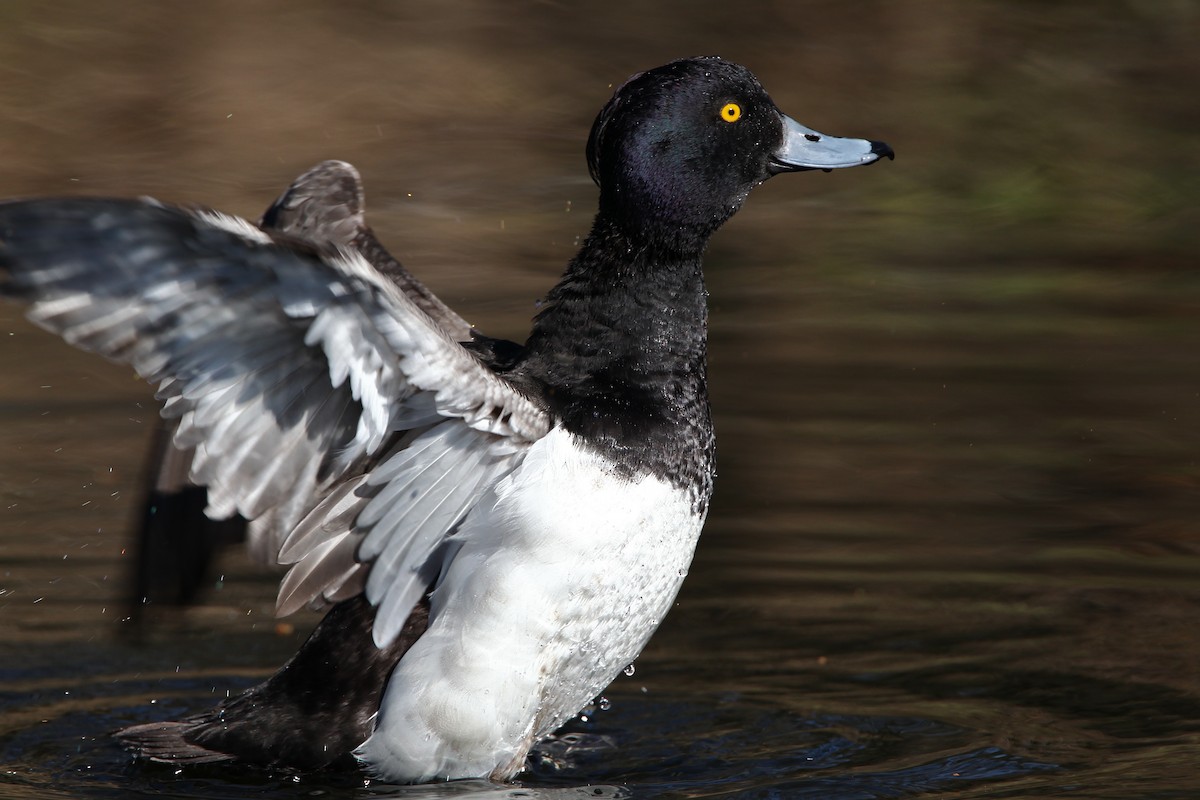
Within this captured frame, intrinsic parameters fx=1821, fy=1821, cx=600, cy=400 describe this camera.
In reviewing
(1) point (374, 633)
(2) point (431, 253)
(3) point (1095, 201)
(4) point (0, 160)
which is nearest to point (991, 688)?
(1) point (374, 633)

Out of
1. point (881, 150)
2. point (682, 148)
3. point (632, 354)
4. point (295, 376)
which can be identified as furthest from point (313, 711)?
point (881, 150)

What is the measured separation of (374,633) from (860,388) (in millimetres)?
3841

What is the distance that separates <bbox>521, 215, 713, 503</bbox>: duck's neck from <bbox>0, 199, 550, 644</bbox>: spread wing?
212 millimetres

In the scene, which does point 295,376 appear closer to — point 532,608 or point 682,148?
point 532,608

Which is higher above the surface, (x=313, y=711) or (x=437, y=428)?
(x=437, y=428)

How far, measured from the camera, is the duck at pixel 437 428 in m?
3.71

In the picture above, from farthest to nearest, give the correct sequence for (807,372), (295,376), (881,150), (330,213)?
(807,372), (330,213), (881,150), (295,376)

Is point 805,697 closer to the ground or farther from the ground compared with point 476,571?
closer to the ground

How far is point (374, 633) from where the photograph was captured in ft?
14.6

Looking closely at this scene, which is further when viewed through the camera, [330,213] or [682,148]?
[330,213]

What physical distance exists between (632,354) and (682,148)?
582mm

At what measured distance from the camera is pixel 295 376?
4.02 m

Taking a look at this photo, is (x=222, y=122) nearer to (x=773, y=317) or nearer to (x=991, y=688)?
(x=773, y=317)

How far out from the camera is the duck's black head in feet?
15.5
